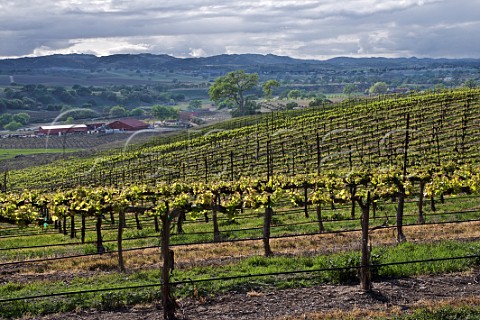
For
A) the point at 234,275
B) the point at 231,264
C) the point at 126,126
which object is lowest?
the point at 126,126

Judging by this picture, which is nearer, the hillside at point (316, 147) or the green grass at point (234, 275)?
the green grass at point (234, 275)

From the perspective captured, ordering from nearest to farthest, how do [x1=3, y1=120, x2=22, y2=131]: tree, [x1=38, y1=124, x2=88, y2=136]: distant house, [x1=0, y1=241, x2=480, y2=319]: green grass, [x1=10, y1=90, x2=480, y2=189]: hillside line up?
[x1=0, y1=241, x2=480, y2=319]: green grass < [x1=10, y1=90, x2=480, y2=189]: hillside < [x1=38, y1=124, x2=88, y2=136]: distant house < [x1=3, y1=120, x2=22, y2=131]: tree

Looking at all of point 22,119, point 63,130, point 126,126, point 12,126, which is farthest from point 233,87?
point 22,119

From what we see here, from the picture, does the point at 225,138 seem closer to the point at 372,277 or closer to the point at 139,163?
the point at 139,163

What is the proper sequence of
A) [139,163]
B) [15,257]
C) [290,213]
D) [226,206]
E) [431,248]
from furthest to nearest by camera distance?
[139,163]
[290,213]
[15,257]
[431,248]
[226,206]

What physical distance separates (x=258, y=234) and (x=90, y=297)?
1001 cm

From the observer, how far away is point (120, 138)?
122m

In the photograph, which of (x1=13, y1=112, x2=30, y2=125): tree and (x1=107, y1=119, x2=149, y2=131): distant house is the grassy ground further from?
(x1=13, y1=112, x2=30, y2=125): tree

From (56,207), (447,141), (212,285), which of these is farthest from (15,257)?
(447,141)

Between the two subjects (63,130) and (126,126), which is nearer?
(126,126)

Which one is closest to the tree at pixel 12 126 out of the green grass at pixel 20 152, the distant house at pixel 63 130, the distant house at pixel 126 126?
the distant house at pixel 63 130

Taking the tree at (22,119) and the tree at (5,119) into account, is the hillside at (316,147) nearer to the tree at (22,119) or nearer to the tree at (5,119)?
the tree at (22,119)

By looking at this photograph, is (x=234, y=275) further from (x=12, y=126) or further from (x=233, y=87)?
(x=12, y=126)

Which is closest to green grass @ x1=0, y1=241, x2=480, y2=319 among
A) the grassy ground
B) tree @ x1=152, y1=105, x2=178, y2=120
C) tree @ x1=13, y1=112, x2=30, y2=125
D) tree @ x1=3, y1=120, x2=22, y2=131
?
the grassy ground
